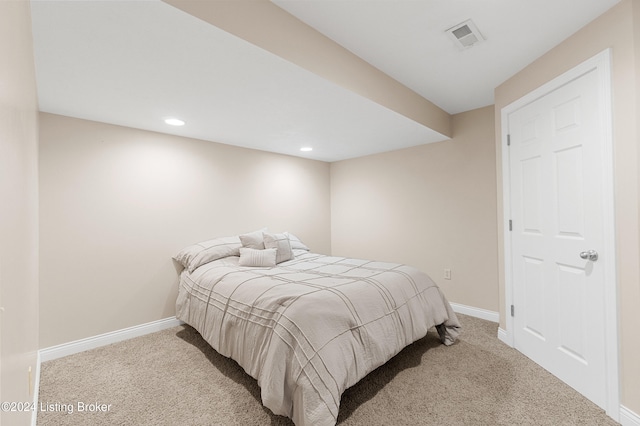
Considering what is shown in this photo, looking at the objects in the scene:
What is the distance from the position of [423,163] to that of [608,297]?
7.95 feet

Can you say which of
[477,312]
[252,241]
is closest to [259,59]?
[252,241]

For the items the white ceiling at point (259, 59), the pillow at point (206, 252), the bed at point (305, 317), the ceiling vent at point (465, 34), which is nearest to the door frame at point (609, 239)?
the white ceiling at point (259, 59)

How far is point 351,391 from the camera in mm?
1891

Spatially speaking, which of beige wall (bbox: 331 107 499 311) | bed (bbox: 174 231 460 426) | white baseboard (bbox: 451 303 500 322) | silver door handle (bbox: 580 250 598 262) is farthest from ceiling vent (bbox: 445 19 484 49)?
white baseboard (bbox: 451 303 500 322)

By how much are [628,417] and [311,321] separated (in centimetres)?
184

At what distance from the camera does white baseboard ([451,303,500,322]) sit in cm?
309

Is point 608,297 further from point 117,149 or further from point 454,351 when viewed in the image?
point 117,149

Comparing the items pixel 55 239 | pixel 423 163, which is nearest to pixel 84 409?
pixel 55 239

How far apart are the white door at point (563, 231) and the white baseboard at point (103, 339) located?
3487mm

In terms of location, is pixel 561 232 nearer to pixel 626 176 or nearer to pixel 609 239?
pixel 609 239

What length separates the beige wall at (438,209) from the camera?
319 cm

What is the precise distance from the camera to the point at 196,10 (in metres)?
1.33

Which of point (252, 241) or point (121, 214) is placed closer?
point (121, 214)

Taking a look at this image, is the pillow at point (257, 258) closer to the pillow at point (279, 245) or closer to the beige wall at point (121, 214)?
the pillow at point (279, 245)
